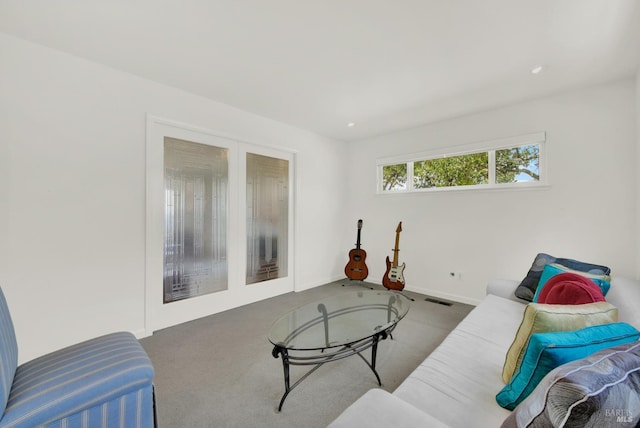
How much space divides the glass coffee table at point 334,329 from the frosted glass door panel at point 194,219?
1459mm

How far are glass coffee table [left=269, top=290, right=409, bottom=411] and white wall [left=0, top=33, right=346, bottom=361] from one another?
5.53ft

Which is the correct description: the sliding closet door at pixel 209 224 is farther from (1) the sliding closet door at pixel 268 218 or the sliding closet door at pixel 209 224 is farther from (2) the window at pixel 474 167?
(2) the window at pixel 474 167

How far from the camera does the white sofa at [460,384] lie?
0.92m

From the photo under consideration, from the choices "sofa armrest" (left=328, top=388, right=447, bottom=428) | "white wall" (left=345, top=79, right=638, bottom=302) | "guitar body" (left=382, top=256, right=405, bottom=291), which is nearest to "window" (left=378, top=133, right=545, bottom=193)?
"white wall" (left=345, top=79, right=638, bottom=302)

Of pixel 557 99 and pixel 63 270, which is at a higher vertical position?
pixel 557 99

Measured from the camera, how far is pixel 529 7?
173 cm

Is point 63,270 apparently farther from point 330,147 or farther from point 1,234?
point 330,147

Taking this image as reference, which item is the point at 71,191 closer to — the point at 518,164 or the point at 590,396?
the point at 590,396

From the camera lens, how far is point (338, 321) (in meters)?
2.19

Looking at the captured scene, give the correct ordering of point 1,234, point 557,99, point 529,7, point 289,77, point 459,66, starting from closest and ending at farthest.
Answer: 1. point 529,7
2. point 1,234
3. point 459,66
4. point 289,77
5. point 557,99

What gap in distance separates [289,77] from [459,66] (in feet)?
5.07

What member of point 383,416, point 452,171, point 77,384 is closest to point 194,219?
point 77,384

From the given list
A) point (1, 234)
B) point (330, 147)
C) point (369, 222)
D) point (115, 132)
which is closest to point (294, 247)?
point (369, 222)

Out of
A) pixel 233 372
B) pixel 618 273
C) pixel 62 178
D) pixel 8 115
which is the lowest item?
pixel 233 372
